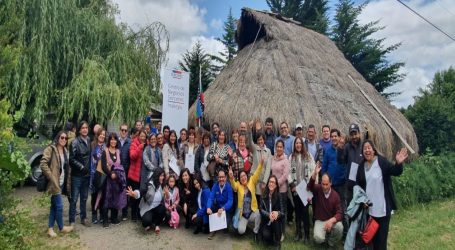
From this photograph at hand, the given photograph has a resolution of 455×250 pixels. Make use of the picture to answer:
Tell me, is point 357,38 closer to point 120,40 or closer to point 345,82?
point 345,82

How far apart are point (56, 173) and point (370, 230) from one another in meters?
4.37

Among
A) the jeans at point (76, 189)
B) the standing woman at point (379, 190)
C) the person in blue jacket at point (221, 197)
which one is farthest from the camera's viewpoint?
the person in blue jacket at point (221, 197)

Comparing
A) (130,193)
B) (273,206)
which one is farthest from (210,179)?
(130,193)

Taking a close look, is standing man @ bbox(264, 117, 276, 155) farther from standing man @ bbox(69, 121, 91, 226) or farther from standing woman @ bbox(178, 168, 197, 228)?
standing man @ bbox(69, 121, 91, 226)

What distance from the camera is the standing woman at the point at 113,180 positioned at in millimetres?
5543

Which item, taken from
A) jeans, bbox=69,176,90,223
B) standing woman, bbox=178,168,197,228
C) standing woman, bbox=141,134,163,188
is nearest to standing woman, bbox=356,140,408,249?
standing woman, bbox=178,168,197,228

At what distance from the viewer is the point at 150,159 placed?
5.77 metres

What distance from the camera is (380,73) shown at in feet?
64.6

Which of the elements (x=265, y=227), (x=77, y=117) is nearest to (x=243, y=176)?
(x=265, y=227)

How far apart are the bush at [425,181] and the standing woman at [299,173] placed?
3.19 meters

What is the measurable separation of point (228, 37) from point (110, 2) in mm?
15525

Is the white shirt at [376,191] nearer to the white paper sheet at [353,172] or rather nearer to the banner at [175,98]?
the white paper sheet at [353,172]

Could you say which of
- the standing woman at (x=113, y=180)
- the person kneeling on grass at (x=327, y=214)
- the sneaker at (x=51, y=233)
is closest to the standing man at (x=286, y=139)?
the person kneeling on grass at (x=327, y=214)

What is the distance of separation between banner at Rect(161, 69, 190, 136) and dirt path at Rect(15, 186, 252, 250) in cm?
274
